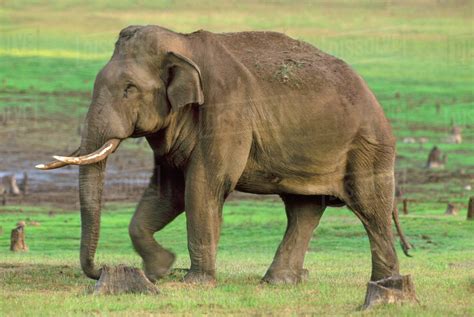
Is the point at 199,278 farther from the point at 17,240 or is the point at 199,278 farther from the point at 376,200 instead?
the point at 17,240

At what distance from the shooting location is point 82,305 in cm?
1243

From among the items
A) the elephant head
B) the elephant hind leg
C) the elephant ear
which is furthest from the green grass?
the elephant ear

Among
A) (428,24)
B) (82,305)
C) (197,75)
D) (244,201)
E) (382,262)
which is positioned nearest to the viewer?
(82,305)

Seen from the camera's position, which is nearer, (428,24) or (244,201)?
(244,201)

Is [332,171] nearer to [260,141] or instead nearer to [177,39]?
[260,141]

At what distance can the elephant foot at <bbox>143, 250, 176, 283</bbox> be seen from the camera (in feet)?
48.6

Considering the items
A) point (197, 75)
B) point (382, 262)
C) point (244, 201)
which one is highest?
point (197, 75)

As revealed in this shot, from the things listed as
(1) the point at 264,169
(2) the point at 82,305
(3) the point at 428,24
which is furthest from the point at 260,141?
(3) the point at 428,24

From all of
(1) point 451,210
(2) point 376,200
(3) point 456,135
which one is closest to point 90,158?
A: (2) point 376,200

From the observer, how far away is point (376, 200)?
15188mm

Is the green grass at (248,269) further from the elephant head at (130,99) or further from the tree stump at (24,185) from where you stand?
the tree stump at (24,185)

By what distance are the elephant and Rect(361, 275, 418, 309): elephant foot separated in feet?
6.62

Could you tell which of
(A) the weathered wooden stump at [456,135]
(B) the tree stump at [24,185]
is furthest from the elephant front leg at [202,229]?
(A) the weathered wooden stump at [456,135]

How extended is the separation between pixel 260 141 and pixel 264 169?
0.94 feet
